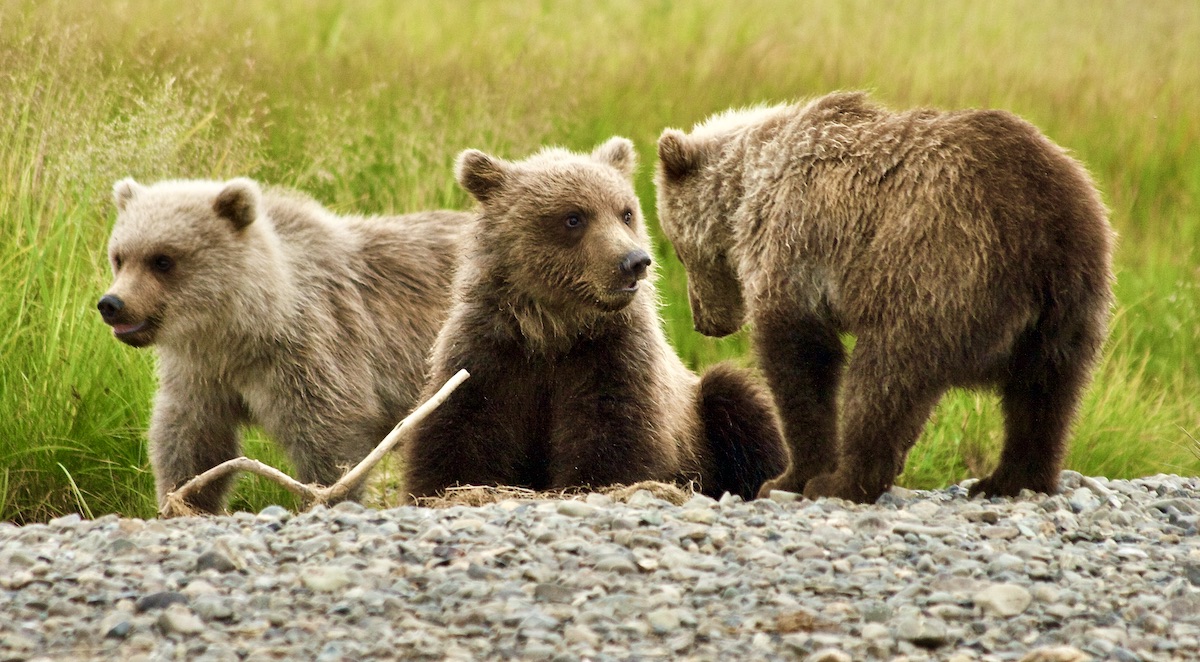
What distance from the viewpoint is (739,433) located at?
5.83m

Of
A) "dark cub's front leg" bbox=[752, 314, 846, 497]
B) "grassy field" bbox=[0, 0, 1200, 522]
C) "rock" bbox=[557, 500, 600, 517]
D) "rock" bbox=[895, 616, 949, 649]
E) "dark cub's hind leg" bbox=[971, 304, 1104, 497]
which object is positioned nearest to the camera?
"rock" bbox=[895, 616, 949, 649]

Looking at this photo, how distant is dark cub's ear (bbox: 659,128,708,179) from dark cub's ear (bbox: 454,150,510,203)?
63 centimetres

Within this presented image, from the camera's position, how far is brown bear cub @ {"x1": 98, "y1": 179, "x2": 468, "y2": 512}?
5.54m

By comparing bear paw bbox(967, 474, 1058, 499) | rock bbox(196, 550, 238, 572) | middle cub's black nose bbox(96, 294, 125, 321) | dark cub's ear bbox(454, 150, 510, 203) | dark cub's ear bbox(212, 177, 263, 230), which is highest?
dark cub's ear bbox(454, 150, 510, 203)

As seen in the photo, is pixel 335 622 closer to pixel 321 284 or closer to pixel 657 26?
pixel 321 284

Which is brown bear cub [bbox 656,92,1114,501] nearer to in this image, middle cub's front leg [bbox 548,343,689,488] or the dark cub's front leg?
the dark cub's front leg

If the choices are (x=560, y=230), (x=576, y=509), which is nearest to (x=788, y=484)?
(x=576, y=509)

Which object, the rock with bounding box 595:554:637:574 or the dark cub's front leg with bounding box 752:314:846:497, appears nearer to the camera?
the rock with bounding box 595:554:637:574

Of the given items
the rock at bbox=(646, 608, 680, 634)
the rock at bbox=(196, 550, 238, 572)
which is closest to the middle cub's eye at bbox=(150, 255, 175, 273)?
the rock at bbox=(196, 550, 238, 572)

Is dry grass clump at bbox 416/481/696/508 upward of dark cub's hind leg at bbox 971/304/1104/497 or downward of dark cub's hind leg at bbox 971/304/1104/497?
downward

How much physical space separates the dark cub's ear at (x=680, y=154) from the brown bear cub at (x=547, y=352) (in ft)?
0.76

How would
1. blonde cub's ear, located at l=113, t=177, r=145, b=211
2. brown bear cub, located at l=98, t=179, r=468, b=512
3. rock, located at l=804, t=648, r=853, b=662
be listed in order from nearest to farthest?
rock, located at l=804, t=648, r=853, b=662, brown bear cub, located at l=98, t=179, r=468, b=512, blonde cub's ear, located at l=113, t=177, r=145, b=211

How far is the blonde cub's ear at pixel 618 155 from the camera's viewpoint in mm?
5566

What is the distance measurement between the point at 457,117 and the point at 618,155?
11.3ft
